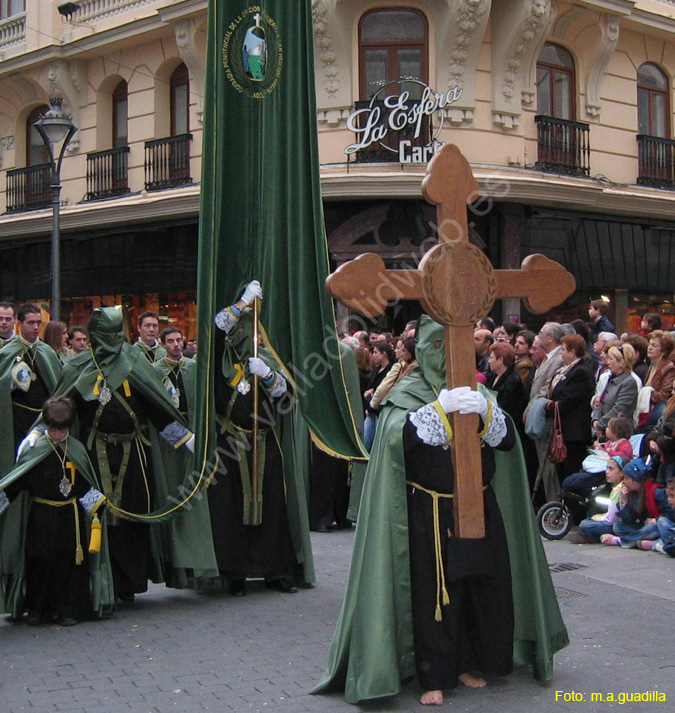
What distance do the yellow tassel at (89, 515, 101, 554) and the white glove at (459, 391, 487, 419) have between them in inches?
123

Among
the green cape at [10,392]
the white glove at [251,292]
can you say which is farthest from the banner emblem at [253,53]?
the green cape at [10,392]

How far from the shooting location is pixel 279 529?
8.09 m

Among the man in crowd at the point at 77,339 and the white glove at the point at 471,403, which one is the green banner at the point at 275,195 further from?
the man in crowd at the point at 77,339

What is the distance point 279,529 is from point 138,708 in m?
2.87

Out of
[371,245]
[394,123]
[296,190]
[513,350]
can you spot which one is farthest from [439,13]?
[296,190]

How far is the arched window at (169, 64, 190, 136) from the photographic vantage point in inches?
763

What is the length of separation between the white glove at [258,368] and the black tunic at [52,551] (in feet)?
4.98

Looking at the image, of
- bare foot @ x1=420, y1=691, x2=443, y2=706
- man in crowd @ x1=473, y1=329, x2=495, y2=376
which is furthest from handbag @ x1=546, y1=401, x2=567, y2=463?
bare foot @ x1=420, y1=691, x2=443, y2=706

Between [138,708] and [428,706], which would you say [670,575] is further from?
[138,708]

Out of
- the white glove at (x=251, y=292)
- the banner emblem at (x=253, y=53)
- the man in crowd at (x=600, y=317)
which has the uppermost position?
the banner emblem at (x=253, y=53)

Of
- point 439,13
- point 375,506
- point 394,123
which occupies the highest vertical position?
point 439,13

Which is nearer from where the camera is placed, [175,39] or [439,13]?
[439,13]

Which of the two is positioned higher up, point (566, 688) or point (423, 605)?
point (423, 605)

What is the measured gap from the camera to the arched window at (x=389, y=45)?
55.7 feet
